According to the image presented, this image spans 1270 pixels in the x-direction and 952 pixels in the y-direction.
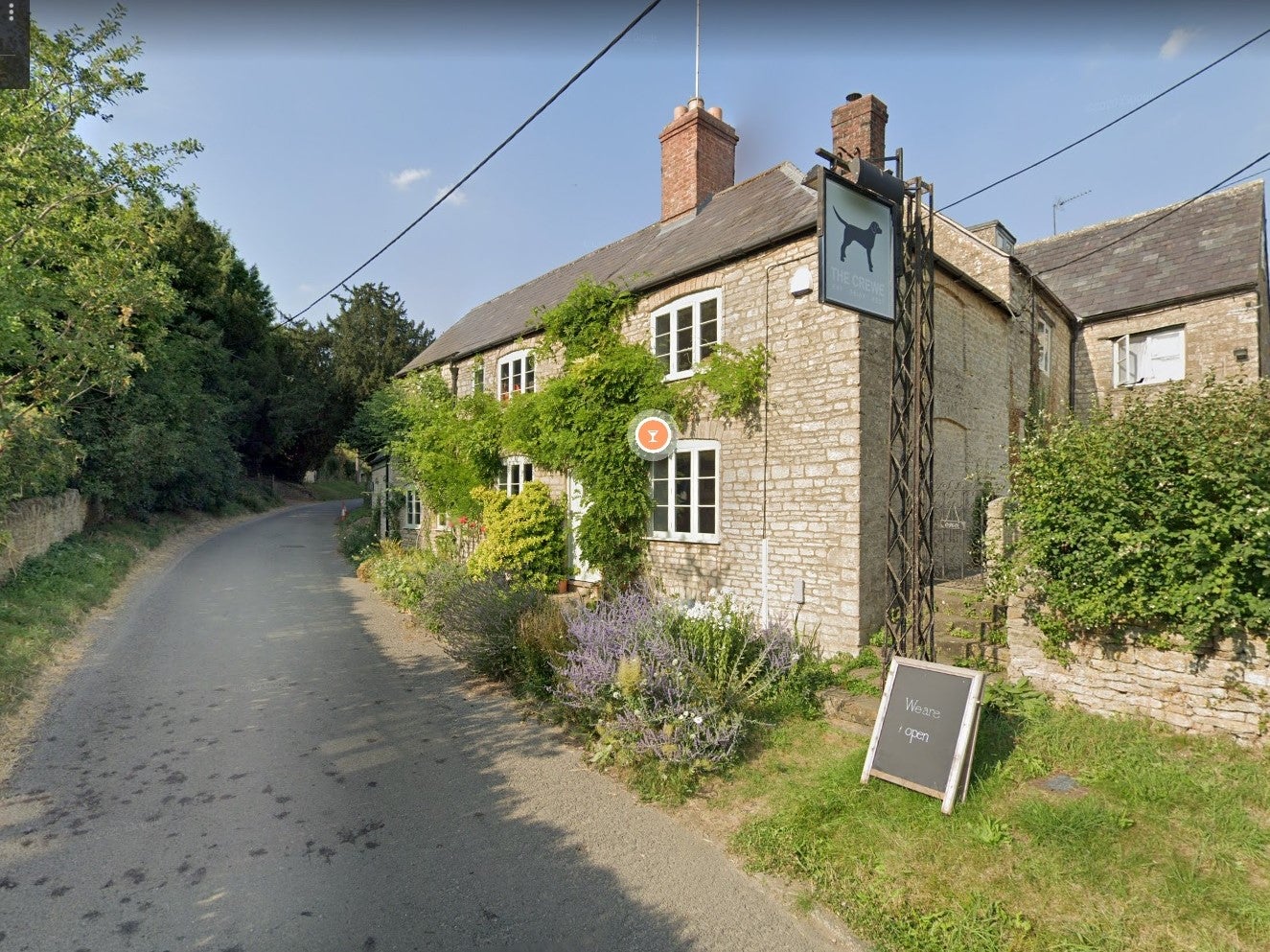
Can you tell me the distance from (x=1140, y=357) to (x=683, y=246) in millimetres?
12485

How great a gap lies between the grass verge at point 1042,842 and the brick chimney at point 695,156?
461 inches

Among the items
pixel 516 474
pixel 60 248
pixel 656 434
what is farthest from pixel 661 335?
pixel 60 248

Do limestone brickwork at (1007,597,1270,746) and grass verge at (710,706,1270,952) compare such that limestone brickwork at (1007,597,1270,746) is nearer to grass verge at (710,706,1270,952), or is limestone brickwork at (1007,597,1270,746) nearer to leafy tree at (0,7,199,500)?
grass verge at (710,706,1270,952)

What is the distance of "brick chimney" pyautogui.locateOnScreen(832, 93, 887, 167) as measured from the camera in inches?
396

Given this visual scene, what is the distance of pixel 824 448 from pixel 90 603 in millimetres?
13163

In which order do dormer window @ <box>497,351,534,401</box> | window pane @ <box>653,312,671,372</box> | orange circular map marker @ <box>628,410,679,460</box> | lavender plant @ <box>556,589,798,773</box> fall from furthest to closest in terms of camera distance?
dormer window @ <box>497,351,534,401</box>, window pane @ <box>653,312,671,372</box>, orange circular map marker @ <box>628,410,679,460</box>, lavender plant @ <box>556,589,798,773</box>

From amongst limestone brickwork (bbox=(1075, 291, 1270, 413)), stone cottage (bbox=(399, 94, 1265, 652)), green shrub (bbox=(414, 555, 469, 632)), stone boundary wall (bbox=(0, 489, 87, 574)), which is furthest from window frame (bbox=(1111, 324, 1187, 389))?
stone boundary wall (bbox=(0, 489, 87, 574))

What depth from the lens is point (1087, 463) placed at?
18.9ft

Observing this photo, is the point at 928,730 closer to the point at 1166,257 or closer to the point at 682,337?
the point at 682,337

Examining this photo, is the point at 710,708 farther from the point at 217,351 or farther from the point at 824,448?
the point at 217,351

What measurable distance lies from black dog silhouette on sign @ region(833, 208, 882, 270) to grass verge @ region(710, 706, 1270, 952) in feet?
15.2

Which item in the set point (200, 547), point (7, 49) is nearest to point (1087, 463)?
point (7, 49)

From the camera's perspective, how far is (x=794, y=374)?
8.88 metres

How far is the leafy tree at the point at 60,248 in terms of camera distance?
9406 mm
